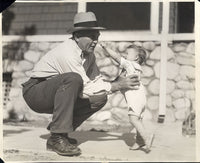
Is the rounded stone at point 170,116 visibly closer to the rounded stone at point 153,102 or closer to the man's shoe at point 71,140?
the rounded stone at point 153,102

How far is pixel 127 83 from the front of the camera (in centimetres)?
509

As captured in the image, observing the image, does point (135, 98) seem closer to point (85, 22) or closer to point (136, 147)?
point (136, 147)

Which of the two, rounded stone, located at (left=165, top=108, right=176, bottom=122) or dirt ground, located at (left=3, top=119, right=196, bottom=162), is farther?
rounded stone, located at (left=165, top=108, right=176, bottom=122)

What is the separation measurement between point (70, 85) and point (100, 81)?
14.8 inches

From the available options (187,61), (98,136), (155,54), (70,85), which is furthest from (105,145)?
(187,61)

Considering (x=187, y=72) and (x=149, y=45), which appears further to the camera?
(x=149, y=45)

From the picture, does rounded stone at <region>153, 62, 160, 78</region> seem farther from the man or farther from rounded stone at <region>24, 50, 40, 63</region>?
rounded stone at <region>24, 50, 40, 63</region>

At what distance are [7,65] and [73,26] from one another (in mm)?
801

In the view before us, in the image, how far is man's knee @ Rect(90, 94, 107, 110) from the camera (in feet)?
16.9

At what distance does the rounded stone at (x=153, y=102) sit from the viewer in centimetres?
522

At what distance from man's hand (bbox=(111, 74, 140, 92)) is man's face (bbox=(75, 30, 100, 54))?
42 centimetres

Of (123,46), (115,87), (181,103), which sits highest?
(123,46)

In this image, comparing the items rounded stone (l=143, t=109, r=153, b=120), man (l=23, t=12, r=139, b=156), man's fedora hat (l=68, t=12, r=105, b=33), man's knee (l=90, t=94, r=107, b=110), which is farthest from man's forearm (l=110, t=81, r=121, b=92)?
man's fedora hat (l=68, t=12, r=105, b=33)

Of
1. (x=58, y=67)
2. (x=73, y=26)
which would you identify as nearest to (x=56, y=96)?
(x=58, y=67)
